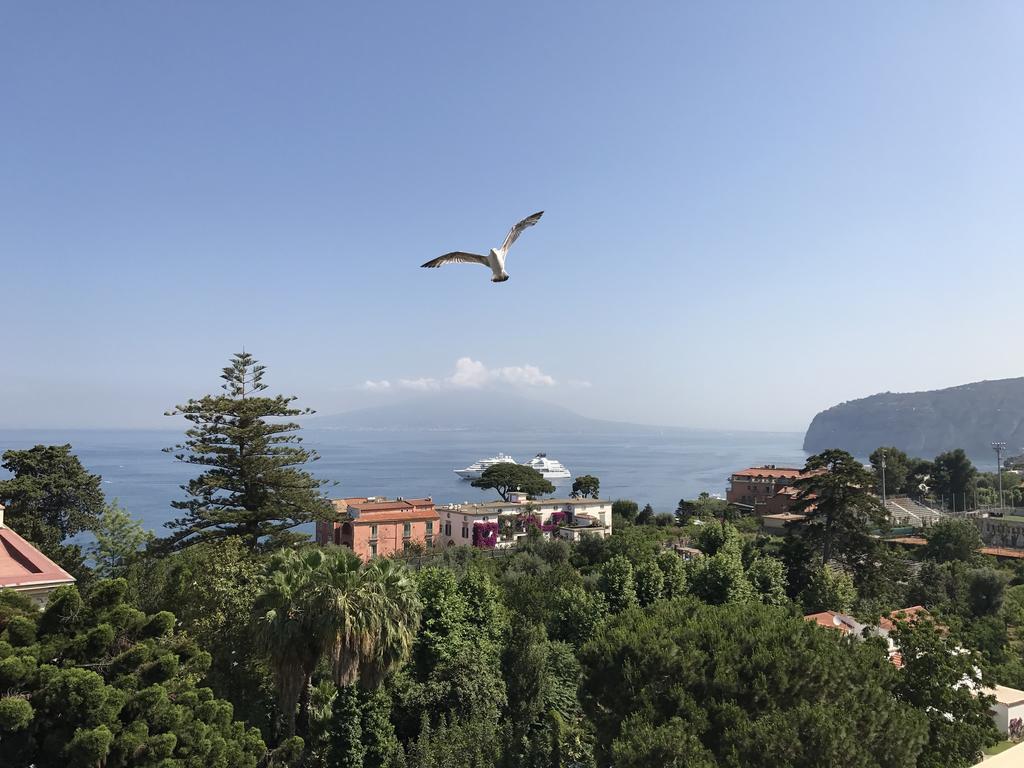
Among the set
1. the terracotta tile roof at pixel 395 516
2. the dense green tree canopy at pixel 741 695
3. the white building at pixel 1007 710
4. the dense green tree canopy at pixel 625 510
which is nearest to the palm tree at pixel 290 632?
the dense green tree canopy at pixel 741 695

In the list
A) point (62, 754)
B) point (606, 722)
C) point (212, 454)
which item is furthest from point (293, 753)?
point (212, 454)

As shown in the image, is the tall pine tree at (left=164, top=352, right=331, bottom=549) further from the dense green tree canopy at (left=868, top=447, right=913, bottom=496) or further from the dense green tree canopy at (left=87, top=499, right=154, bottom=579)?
the dense green tree canopy at (left=868, top=447, right=913, bottom=496)

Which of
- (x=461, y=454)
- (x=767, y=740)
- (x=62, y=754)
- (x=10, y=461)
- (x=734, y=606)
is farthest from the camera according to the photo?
(x=461, y=454)

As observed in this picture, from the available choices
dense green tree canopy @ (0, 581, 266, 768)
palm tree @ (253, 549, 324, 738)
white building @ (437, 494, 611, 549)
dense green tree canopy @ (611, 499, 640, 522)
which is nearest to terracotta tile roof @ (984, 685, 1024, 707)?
palm tree @ (253, 549, 324, 738)

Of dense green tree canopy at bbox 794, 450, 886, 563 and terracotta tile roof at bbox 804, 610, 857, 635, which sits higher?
dense green tree canopy at bbox 794, 450, 886, 563

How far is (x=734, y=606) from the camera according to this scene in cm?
1252

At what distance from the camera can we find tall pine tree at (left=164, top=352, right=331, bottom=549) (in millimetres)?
21969

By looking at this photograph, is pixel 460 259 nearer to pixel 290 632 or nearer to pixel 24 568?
pixel 290 632

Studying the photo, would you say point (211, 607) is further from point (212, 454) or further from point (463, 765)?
point (212, 454)

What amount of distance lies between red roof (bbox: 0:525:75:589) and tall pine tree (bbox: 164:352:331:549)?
7.23 meters

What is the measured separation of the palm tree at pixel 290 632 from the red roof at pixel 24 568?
351cm

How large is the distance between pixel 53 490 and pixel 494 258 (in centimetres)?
2801

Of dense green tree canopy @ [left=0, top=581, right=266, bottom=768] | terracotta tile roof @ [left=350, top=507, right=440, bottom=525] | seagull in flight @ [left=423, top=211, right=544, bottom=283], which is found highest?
seagull in flight @ [left=423, top=211, right=544, bottom=283]

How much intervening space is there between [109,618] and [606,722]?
690 cm
